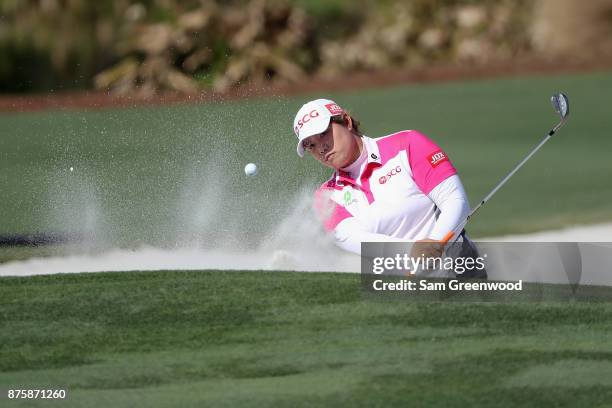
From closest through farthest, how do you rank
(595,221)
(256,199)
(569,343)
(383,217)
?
(569,343) → (383,217) → (256,199) → (595,221)

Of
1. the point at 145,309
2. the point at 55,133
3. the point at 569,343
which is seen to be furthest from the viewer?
the point at 55,133

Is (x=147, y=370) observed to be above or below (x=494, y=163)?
below

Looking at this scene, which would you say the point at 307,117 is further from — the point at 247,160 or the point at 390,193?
the point at 247,160

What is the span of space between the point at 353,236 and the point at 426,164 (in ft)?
2.11

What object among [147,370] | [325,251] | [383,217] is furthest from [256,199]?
[147,370]

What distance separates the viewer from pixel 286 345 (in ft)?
21.2

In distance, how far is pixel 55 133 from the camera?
1820 cm

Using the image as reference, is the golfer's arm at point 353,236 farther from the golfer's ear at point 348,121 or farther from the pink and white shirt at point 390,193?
the golfer's ear at point 348,121

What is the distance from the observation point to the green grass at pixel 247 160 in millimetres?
11406

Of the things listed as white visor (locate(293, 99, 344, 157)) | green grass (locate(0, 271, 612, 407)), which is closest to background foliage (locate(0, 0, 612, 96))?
white visor (locate(293, 99, 344, 157))

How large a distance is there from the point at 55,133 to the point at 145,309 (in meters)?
11.7

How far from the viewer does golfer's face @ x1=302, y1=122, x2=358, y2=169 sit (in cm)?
748

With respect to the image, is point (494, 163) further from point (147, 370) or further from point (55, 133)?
point (147, 370)

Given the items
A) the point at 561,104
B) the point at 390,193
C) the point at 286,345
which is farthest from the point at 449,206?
the point at 286,345
